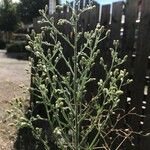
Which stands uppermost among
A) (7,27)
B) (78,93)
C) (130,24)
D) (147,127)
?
(130,24)

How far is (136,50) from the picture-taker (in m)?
4.95

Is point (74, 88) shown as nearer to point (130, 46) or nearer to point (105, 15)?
point (130, 46)

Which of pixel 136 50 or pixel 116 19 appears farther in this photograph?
pixel 116 19

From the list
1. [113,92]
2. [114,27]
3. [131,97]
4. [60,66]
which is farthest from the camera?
[60,66]

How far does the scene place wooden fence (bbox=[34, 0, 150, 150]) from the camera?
4738 millimetres

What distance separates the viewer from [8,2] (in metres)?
54.4

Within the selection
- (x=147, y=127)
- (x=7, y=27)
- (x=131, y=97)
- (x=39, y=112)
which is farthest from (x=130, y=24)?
(x=7, y=27)

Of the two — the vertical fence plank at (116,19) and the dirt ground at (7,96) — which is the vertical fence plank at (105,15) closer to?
the vertical fence plank at (116,19)

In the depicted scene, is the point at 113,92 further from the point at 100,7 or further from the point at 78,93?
the point at 100,7

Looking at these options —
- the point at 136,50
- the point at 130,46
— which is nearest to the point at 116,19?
the point at 130,46

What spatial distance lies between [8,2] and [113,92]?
5230 cm

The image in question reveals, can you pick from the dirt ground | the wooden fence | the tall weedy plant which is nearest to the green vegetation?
the tall weedy plant

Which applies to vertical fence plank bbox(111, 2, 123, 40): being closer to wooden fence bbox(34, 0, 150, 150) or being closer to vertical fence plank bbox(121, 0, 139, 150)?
wooden fence bbox(34, 0, 150, 150)

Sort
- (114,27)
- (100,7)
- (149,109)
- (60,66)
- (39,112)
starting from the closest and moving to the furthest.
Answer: (149,109)
(114,27)
(100,7)
(60,66)
(39,112)
